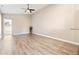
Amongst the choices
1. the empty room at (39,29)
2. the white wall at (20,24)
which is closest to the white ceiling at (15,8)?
the empty room at (39,29)

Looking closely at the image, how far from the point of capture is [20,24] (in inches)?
117

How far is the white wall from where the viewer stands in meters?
2.89

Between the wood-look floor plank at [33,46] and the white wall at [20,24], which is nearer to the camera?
the wood-look floor plank at [33,46]

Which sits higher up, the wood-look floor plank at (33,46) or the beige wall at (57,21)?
the beige wall at (57,21)

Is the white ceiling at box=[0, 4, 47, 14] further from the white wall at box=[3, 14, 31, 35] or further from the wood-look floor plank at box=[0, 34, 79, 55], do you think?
the wood-look floor plank at box=[0, 34, 79, 55]

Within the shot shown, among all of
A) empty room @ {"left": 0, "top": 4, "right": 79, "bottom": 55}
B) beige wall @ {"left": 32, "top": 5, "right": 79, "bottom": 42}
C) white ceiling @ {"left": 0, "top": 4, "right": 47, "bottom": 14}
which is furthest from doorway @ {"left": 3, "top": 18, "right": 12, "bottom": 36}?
beige wall @ {"left": 32, "top": 5, "right": 79, "bottom": 42}

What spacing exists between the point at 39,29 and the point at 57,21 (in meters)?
0.43

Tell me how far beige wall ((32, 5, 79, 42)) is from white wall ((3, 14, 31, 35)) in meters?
0.15

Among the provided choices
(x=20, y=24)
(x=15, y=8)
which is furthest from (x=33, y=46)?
(x=15, y=8)

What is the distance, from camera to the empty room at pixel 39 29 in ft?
8.68

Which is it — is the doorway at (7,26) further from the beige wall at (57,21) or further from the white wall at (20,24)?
the beige wall at (57,21)

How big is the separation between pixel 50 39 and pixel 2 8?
1.16 metres

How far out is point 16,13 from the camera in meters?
2.86
